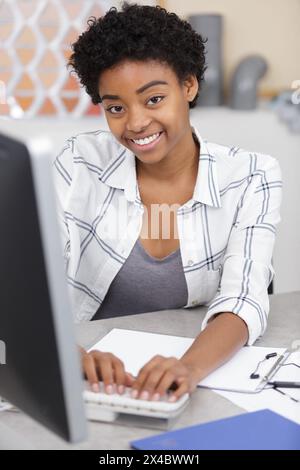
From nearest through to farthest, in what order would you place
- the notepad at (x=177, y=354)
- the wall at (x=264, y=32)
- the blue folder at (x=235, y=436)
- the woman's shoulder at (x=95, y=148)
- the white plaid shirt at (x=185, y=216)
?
the blue folder at (x=235, y=436), the notepad at (x=177, y=354), the white plaid shirt at (x=185, y=216), the woman's shoulder at (x=95, y=148), the wall at (x=264, y=32)

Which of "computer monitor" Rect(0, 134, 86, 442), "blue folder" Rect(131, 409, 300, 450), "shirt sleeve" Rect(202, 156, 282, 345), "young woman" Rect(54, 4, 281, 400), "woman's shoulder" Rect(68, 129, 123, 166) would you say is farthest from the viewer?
"woman's shoulder" Rect(68, 129, 123, 166)

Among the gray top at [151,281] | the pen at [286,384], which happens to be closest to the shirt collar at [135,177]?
the gray top at [151,281]

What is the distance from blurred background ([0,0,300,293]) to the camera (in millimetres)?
3105

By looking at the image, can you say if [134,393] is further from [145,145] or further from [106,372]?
[145,145]

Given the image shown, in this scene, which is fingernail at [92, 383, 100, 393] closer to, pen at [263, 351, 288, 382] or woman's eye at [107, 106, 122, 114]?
pen at [263, 351, 288, 382]

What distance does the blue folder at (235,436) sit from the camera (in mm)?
1050

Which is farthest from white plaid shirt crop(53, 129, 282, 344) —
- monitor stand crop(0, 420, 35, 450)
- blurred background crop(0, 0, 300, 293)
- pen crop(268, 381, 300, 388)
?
blurred background crop(0, 0, 300, 293)

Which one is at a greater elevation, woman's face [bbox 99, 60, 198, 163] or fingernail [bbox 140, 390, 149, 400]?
woman's face [bbox 99, 60, 198, 163]

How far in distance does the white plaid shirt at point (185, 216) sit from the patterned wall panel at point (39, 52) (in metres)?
1.34

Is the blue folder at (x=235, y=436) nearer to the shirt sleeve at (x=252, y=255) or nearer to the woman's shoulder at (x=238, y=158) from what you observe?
the shirt sleeve at (x=252, y=255)

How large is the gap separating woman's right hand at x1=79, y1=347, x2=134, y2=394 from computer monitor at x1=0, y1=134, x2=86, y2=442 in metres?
0.31
